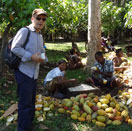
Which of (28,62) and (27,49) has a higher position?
(27,49)

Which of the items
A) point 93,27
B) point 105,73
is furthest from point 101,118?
point 93,27

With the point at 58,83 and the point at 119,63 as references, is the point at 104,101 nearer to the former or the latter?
the point at 58,83

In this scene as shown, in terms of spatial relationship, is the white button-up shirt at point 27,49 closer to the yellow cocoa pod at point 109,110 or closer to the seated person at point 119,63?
the yellow cocoa pod at point 109,110

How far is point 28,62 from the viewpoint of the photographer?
8.95 feet

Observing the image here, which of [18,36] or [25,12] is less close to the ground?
[25,12]

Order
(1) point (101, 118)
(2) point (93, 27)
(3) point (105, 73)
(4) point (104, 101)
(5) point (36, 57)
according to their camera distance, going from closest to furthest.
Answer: (5) point (36, 57) < (1) point (101, 118) < (4) point (104, 101) < (3) point (105, 73) < (2) point (93, 27)

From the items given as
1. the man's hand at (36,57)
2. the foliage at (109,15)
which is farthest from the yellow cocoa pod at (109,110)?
the foliage at (109,15)

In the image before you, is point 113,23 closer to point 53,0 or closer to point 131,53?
point 131,53

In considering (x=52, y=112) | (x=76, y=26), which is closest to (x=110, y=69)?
(x=52, y=112)

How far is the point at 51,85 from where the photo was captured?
14.5ft

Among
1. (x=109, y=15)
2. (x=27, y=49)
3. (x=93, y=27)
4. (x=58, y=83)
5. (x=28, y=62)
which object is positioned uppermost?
(x=109, y=15)

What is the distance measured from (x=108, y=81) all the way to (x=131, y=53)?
5.99 meters

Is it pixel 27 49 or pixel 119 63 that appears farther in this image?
pixel 119 63

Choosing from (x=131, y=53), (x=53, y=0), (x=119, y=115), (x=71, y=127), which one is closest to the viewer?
(x=71, y=127)
